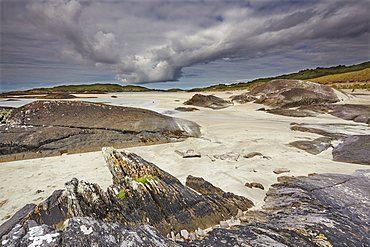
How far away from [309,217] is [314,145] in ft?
18.5

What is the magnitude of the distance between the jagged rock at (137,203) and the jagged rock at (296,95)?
1948 centimetres

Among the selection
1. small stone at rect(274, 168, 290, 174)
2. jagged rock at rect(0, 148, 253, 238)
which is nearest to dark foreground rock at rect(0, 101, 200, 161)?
jagged rock at rect(0, 148, 253, 238)

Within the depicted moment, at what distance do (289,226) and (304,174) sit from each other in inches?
119

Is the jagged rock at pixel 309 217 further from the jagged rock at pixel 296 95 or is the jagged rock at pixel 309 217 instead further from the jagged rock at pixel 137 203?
the jagged rock at pixel 296 95

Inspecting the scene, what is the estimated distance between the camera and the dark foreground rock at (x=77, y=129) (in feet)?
22.3

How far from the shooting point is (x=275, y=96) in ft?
70.6

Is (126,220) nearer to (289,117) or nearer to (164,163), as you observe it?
(164,163)

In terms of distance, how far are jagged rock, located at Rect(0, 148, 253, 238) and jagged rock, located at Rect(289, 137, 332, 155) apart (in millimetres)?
4788

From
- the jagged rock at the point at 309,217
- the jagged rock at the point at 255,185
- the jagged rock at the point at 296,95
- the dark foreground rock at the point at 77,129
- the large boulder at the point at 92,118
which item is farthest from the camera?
the jagged rock at the point at 296,95

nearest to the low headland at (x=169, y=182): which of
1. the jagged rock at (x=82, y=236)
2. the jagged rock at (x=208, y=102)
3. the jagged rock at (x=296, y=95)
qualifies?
the jagged rock at (x=82, y=236)

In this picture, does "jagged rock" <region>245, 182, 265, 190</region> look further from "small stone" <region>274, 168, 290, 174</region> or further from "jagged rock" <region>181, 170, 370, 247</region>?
"small stone" <region>274, 168, 290, 174</region>

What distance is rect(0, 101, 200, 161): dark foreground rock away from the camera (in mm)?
6789

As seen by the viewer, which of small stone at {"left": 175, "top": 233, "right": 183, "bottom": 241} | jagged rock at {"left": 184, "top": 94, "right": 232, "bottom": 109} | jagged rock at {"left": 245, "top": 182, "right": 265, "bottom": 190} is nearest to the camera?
small stone at {"left": 175, "top": 233, "right": 183, "bottom": 241}

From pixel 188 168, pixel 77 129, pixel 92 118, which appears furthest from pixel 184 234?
pixel 92 118
